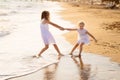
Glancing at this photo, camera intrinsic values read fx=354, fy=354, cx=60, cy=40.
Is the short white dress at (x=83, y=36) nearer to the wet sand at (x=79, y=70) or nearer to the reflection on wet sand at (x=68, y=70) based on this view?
the wet sand at (x=79, y=70)

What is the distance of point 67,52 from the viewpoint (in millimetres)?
11539

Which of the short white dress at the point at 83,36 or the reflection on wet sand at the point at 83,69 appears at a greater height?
the short white dress at the point at 83,36

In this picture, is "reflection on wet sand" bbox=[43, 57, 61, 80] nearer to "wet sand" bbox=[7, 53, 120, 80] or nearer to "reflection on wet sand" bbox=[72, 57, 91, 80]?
"wet sand" bbox=[7, 53, 120, 80]

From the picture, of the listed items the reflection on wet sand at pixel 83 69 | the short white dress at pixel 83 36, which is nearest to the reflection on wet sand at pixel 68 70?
the reflection on wet sand at pixel 83 69

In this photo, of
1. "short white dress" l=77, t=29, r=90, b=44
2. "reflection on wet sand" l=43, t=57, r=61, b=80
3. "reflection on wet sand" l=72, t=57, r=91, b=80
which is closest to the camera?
"reflection on wet sand" l=43, t=57, r=61, b=80

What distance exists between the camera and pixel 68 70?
29.2ft

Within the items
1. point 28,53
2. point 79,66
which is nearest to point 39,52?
point 28,53

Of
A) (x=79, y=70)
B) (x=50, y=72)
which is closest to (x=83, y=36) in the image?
(x=79, y=70)

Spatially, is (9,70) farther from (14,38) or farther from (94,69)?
(14,38)

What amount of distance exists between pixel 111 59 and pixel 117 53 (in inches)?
35.0

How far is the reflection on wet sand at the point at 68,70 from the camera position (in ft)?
26.8

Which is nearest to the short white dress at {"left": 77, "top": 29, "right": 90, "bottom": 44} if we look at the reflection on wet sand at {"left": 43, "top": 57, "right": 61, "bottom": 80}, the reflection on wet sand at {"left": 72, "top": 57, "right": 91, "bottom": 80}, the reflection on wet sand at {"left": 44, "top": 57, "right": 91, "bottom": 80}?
the reflection on wet sand at {"left": 72, "top": 57, "right": 91, "bottom": 80}

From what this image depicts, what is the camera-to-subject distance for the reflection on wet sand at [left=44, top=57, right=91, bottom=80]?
321 inches

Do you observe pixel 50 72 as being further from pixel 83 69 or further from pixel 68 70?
pixel 83 69
